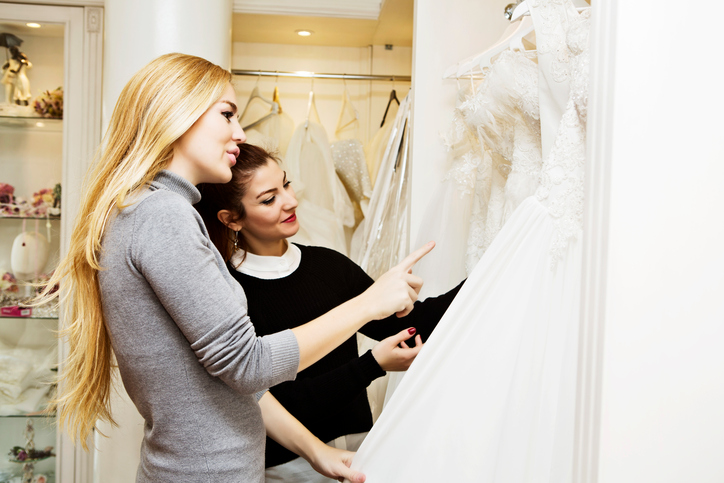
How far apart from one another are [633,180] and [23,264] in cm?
211

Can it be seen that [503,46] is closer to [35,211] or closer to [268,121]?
[268,121]

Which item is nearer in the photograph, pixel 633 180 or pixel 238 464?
pixel 633 180

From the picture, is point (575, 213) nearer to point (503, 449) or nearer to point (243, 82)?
point (503, 449)

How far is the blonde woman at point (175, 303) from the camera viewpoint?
0.71 metres

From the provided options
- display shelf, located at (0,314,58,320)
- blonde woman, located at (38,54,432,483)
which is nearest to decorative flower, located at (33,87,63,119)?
display shelf, located at (0,314,58,320)

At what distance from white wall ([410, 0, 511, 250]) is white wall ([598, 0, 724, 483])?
0.90m

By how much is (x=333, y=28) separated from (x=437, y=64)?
809 millimetres

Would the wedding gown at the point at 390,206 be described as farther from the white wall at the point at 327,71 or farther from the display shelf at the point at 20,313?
the display shelf at the point at 20,313

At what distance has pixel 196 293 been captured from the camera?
694mm

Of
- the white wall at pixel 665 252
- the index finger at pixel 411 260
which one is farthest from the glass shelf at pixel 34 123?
the white wall at pixel 665 252

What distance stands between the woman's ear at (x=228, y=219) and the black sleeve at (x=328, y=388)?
14.0 inches

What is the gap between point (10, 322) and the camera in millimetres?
2035

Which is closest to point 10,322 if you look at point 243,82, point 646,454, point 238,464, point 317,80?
point 243,82

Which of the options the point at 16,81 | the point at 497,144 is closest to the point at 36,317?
the point at 16,81
